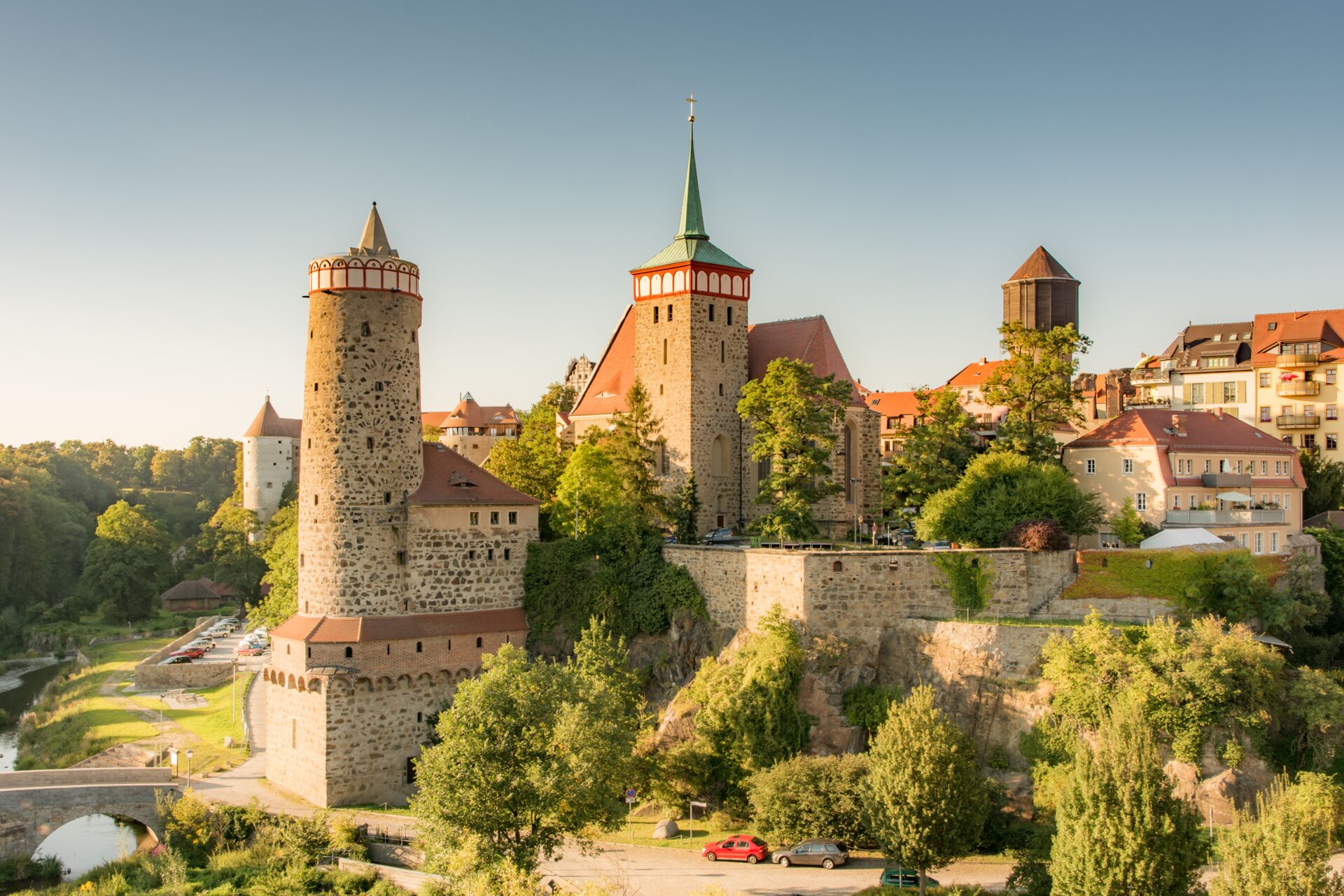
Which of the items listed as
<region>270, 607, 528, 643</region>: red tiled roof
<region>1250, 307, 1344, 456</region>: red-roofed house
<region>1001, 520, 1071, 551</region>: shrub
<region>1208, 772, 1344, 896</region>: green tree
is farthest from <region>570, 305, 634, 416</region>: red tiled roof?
<region>1250, 307, 1344, 456</region>: red-roofed house

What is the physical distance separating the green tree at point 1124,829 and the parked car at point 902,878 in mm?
3764

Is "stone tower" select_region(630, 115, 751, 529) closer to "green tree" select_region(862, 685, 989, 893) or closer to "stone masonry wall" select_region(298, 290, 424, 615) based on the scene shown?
"stone masonry wall" select_region(298, 290, 424, 615)

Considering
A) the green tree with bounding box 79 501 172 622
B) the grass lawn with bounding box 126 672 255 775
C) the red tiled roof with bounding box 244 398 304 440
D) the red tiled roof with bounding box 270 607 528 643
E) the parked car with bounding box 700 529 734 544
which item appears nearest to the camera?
the red tiled roof with bounding box 270 607 528 643

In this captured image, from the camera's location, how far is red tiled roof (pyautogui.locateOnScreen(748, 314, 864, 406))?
45688mm

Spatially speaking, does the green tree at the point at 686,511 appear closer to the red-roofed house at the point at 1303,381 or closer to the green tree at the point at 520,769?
the green tree at the point at 520,769

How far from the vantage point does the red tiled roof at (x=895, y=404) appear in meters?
67.7

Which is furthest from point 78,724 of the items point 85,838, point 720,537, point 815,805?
point 815,805

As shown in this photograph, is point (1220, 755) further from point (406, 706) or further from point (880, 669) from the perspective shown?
point (406, 706)

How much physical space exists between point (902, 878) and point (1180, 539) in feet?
53.7

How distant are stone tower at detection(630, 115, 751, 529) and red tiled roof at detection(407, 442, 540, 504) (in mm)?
7161

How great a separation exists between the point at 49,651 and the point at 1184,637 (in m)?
69.5

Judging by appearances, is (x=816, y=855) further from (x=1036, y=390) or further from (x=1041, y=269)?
(x=1041, y=269)

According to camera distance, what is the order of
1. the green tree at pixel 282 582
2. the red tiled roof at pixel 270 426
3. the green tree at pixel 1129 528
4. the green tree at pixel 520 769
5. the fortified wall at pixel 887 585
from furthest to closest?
1. the red tiled roof at pixel 270 426
2. the green tree at pixel 282 582
3. the green tree at pixel 1129 528
4. the fortified wall at pixel 887 585
5. the green tree at pixel 520 769

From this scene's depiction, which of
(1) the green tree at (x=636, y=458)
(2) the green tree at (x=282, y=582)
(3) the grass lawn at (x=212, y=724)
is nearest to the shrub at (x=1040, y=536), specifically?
(1) the green tree at (x=636, y=458)
